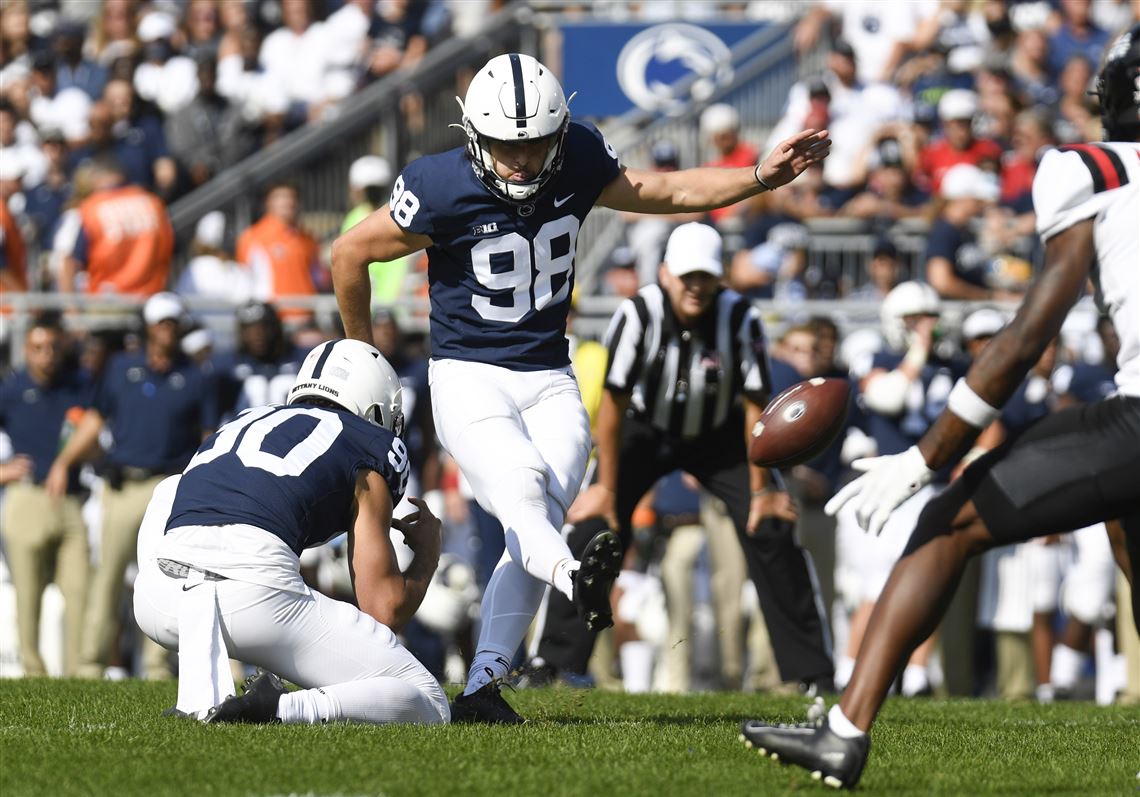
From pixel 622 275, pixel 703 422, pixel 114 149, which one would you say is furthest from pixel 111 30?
pixel 703 422

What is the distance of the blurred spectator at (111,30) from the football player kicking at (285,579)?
41.9 ft

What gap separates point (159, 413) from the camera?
1055 centimetres

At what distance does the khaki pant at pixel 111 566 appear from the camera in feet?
34.6

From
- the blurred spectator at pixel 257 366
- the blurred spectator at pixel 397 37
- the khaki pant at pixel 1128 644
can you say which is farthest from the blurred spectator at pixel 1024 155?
the blurred spectator at pixel 397 37

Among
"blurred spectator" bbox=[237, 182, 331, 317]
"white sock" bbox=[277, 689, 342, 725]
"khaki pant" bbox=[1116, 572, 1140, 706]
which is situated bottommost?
"khaki pant" bbox=[1116, 572, 1140, 706]

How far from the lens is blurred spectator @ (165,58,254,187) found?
54.3ft

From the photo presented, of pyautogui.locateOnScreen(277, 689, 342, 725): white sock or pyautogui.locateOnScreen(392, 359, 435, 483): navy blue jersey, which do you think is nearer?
pyautogui.locateOnScreen(277, 689, 342, 725): white sock

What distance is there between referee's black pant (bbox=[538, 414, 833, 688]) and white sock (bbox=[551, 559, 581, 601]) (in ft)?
9.03

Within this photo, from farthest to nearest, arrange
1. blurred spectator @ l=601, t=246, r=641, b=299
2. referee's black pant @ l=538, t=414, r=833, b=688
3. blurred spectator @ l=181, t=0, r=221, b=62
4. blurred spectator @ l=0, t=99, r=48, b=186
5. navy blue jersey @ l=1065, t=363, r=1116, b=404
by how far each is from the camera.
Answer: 1. blurred spectator @ l=181, t=0, r=221, b=62
2. blurred spectator @ l=0, t=99, r=48, b=186
3. blurred spectator @ l=601, t=246, r=641, b=299
4. navy blue jersey @ l=1065, t=363, r=1116, b=404
5. referee's black pant @ l=538, t=414, r=833, b=688

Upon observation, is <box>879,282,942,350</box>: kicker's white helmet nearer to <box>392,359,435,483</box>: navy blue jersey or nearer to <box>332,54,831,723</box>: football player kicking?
<box>392,359,435,483</box>: navy blue jersey

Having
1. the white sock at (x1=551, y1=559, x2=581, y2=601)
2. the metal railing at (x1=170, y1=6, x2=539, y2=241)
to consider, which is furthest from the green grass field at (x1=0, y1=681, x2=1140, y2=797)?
the metal railing at (x1=170, y1=6, x2=539, y2=241)

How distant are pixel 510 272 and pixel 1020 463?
221 centimetres

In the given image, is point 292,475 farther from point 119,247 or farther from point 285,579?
point 119,247

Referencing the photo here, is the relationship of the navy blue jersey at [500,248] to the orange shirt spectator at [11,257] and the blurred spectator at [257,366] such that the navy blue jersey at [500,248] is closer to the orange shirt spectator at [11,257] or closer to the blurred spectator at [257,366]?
the blurred spectator at [257,366]
